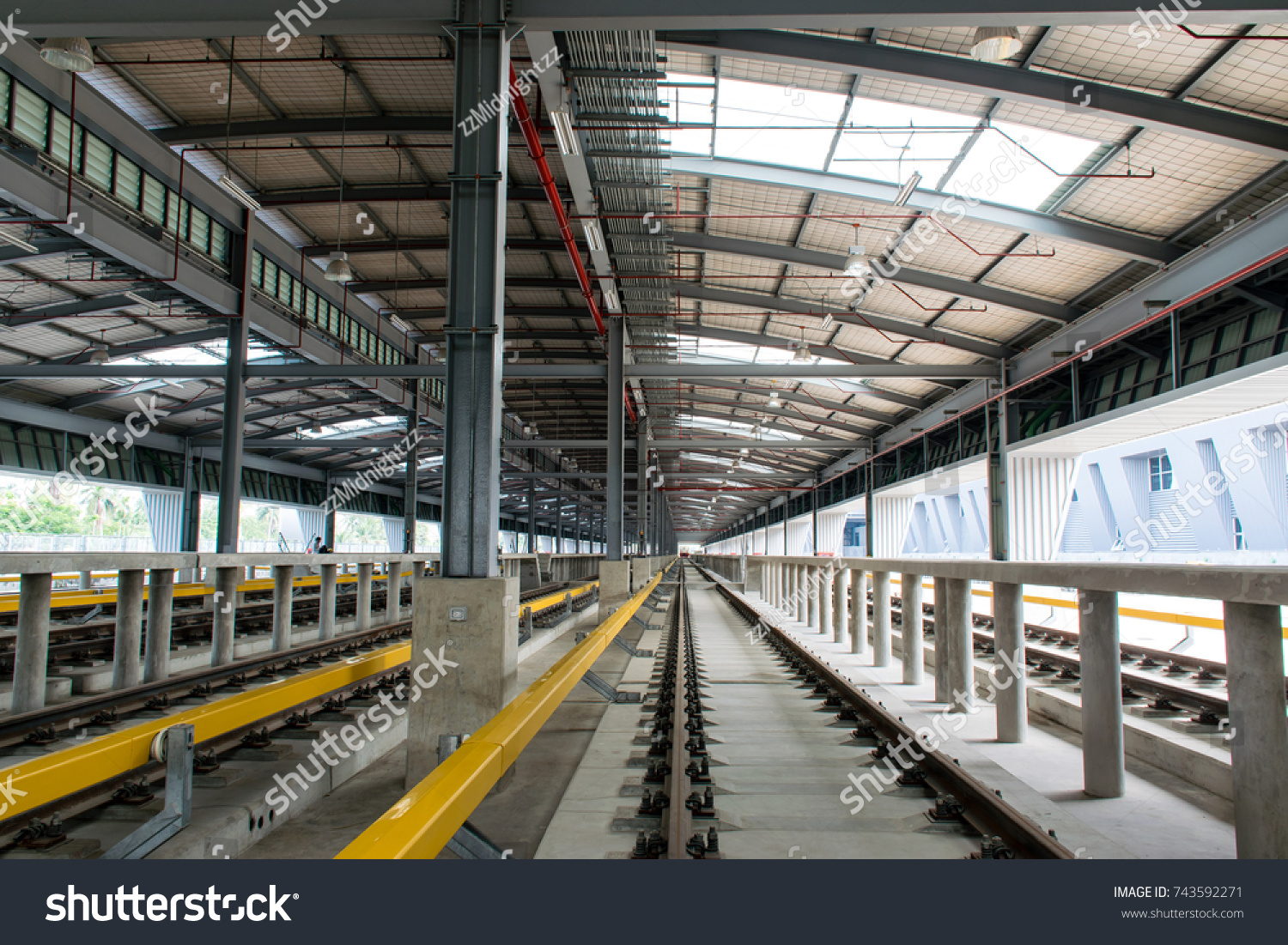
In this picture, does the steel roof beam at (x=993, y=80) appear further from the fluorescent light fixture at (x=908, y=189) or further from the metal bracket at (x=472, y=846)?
the metal bracket at (x=472, y=846)

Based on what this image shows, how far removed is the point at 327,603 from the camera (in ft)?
41.6

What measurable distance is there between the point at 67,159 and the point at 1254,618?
1410 cm

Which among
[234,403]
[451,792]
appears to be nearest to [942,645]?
[451,792]

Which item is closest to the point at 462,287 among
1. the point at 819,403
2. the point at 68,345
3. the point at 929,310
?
the point at 929,310

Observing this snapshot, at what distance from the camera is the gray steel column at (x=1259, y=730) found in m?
2.84

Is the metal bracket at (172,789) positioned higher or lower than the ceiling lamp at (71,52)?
lower

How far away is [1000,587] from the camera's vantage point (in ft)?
17.9

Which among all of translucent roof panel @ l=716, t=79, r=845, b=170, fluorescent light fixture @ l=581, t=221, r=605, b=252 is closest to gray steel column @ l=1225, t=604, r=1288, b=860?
translucent roof panel @ l=716, t=79, r=845, b=170

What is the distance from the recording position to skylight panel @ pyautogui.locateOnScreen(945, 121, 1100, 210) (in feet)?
36.4

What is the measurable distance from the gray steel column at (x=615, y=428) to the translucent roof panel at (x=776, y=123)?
6013 millimetres

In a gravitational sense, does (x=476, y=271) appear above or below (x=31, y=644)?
above

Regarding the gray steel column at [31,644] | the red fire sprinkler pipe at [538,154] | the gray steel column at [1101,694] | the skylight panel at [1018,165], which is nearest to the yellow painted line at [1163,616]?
the gray steel column at [1101,694]

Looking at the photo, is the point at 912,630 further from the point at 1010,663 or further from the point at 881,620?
the point at 1010,663

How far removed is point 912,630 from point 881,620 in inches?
33.1
